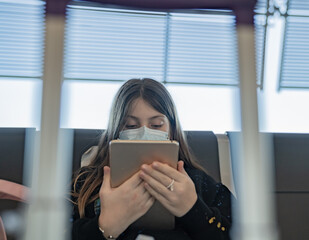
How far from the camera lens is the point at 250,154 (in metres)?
0.41

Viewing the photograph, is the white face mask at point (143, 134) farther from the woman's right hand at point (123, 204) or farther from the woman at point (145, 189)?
the woman's right hand at point (123, 204)

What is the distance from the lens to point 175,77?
2.62 metres

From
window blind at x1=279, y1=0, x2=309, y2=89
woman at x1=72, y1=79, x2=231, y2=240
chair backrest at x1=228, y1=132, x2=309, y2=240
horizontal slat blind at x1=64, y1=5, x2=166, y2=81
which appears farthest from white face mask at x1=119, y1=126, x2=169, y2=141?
window blind at x1=279, y1=0, x2=309, y2=89

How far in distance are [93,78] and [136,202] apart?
1763mm

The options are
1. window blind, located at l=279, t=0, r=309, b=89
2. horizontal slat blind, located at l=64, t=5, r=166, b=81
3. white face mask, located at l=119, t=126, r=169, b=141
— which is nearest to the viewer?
white face mask, located at l=119, t=126, r=169, b=141

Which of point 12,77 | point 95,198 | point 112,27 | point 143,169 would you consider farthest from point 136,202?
point 12,77

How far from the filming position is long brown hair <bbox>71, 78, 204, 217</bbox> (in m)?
1.02

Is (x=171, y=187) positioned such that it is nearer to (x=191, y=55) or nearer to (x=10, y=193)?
(x=10, y=193)

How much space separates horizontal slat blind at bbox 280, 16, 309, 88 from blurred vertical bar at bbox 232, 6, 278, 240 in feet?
8.56

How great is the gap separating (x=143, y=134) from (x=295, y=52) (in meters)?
2.68

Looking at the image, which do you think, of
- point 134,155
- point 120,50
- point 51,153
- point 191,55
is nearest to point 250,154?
point 51,153

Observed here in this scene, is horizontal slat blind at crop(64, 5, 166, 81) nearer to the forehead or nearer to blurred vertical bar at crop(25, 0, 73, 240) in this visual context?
the forehead

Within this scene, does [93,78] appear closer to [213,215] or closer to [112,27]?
[112,27]

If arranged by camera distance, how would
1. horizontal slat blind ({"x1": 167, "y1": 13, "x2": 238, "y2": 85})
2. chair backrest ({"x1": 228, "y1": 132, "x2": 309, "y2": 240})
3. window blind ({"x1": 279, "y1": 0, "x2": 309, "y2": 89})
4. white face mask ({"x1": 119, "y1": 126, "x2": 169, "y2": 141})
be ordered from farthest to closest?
1. window blind ({"x1": 279, "y1": 0, "x2": 309, "y2": 89})
2. horizontal slat blind ({"x1": 167, "y1": 13, "x2": 238, "y2": 85})
3. chair backrest ({"x1": 228, "y1": 132, "x2": 309, "y2": 240})
4. white face mask ({"x1": 119, "y1": 126, "x2": 169, "y2": 141})
